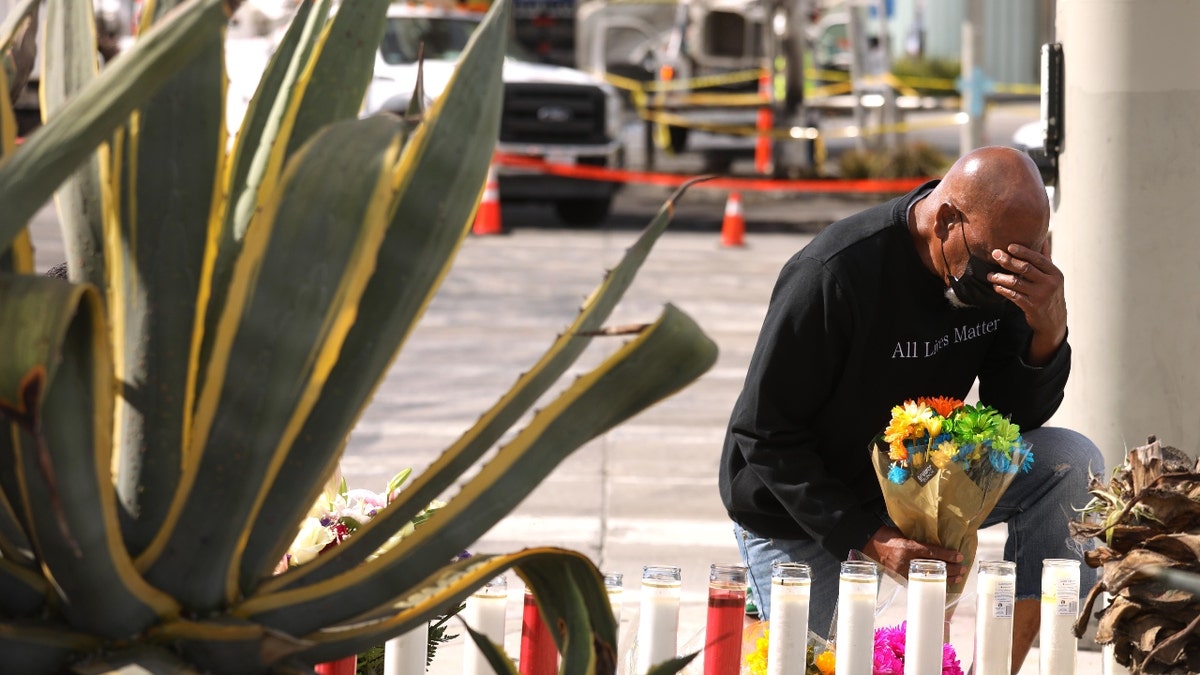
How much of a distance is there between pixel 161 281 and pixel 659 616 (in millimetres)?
1518

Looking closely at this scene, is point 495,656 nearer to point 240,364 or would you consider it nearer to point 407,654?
point 240,364

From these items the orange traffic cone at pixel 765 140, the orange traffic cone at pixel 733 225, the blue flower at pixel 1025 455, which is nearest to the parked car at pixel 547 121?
the orange traffic cone at pixel 733 225

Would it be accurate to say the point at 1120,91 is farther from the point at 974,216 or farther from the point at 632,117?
the point at 632,117

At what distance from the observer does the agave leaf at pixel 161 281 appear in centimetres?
211

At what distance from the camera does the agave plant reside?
6.36 ft

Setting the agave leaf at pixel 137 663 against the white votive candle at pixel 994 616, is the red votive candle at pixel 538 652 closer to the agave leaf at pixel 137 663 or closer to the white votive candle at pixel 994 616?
the white votive candle at pixel 994 616

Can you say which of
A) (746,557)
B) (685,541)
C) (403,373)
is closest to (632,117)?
(403,373)

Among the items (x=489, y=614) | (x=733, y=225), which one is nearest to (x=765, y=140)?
(x=733, y=225)

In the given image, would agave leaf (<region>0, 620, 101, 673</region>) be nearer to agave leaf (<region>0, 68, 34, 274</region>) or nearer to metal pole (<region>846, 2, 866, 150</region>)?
agave leaf (<region>0, 68, 34, 274</region>)

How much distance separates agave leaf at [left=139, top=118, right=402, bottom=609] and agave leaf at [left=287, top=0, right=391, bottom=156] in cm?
42

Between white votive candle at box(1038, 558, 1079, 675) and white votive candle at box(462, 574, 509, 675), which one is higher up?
white votive candle at box(462, 574, 509, 675)

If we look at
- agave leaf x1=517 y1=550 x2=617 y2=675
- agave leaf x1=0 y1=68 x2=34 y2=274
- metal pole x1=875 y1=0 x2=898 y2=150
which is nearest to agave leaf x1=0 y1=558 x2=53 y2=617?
agave leaf x1=0 y1=68 x2=34 y2=274

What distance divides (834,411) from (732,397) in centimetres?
562

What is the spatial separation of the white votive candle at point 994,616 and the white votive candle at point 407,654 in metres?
1.17
